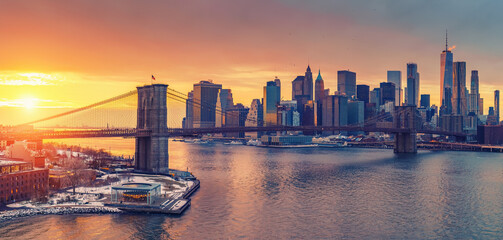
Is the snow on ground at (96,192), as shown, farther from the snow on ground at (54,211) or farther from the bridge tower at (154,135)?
the bridge tower at (154,135)

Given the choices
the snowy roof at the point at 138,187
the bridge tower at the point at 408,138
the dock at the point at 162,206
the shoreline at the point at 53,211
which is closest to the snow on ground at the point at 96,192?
the shoreline at the point at 53,211

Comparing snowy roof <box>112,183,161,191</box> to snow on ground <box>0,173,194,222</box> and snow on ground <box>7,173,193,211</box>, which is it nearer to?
snow on ground <box>0,173,194,222</box>

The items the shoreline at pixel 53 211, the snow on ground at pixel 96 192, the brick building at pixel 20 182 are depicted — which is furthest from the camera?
the brick building at pixel 20 182

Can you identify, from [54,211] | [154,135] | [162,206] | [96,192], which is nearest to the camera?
[54,211]

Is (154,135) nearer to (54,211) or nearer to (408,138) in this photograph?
(54,211)

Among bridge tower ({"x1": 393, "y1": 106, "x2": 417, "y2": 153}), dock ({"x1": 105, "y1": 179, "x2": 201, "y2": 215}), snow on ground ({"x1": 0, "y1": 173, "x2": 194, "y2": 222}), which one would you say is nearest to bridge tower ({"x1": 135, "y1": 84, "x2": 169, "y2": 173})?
snow on ground ({"x1": 0, "y1": 173, "x2": 194, "y2": 222})

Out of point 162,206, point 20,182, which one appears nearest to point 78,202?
point 20,182

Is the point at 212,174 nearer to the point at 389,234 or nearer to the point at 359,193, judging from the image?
the point at 359,193

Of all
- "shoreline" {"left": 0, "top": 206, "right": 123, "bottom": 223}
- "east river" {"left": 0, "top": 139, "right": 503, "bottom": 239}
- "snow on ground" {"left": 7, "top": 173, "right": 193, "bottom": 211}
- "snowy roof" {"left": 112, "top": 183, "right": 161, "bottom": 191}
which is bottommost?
"east river" {"left": 0, "top": 139, "right": 503, "bottom": 239}

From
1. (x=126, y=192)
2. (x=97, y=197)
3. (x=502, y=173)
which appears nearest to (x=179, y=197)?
(x=126, y=192)

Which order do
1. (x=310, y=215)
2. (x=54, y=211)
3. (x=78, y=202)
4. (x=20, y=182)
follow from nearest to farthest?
(x=54, y=211) < (x=310, y=215) < (x=78, y=202) < (x=20, y=182)
